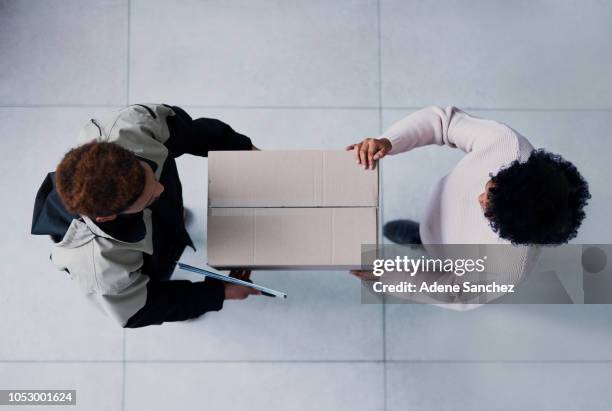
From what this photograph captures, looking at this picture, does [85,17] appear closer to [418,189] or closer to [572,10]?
[418,189]

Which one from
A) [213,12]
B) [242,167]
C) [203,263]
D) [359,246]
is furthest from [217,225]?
[213,12]

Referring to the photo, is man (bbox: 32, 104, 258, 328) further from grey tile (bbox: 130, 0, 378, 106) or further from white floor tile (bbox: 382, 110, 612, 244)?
white floor tile (bbox: 382, 110, 612, 244)

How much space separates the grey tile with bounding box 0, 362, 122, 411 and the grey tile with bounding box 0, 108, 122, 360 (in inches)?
1.5

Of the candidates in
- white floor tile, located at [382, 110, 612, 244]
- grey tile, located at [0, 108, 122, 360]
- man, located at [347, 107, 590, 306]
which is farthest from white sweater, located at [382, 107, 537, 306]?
grey tile, located at [0, 108, 122, 360]

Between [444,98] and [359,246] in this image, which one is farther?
[444,98]

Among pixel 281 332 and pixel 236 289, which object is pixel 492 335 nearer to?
pixel 281 332

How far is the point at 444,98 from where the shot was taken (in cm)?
202

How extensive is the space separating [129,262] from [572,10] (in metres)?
1.97

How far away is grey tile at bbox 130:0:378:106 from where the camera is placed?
6.58ft

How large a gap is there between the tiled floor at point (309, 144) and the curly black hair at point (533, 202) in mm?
848

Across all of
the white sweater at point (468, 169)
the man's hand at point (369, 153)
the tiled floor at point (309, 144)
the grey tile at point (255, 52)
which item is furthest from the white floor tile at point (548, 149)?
the man's hand at point (369, 153)

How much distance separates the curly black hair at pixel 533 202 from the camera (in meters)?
1.09

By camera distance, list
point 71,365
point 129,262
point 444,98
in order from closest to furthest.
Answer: point 129,262 < point 71,365 < point 444,98

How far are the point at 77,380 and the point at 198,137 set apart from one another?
3.61 ft
